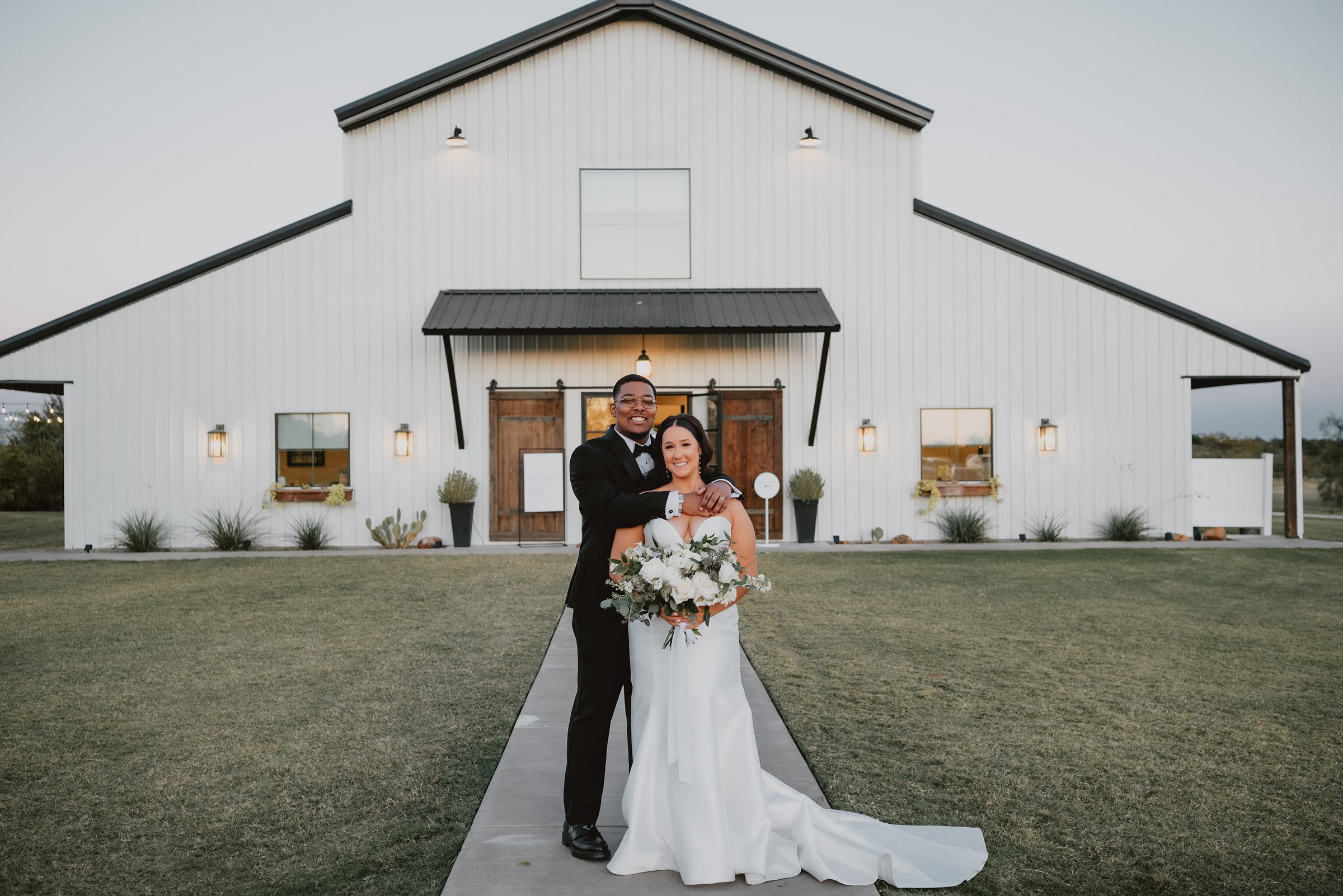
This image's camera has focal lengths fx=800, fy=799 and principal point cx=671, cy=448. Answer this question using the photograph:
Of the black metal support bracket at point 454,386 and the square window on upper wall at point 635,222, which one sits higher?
the square window on upper wall at point 635,222

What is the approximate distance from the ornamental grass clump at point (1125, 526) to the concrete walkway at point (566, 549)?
0.77 ft

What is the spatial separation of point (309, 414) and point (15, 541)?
7.93 m

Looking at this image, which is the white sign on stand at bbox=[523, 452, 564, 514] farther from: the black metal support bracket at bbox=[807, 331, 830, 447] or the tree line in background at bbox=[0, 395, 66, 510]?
the tree line in background at bbox=[0, 395, 66, 510]

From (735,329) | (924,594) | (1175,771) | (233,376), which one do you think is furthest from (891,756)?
(233,376)

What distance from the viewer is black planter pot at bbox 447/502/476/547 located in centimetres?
1549

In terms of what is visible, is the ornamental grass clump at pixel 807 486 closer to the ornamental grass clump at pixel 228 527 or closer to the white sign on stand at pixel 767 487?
the white sign on stand at pixel 767 487

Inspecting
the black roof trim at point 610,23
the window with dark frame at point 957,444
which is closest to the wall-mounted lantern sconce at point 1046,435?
the window with dark frame at point 957,444

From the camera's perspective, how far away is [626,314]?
48.8 ft

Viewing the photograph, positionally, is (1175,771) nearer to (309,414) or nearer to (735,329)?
(735,329)

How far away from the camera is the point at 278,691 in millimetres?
6051

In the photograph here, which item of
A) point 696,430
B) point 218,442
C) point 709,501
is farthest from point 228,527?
point 709,501

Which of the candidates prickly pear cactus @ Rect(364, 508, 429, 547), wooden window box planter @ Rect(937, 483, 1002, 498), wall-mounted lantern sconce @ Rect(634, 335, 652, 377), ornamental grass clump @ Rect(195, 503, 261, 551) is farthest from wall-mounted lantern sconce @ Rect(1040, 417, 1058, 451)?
ornamental grass clump @ Rect(195, 503, 261, 551)

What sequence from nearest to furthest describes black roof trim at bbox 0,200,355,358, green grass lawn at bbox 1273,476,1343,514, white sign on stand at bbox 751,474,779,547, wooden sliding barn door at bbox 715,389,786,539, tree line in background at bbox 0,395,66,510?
A: white sign on stand at bbox 751,474,779,547, black roof trim at bbox 0,200,355,358, wooden sliding barn door at bbox 715,389,786,539, green grass lawn at bbox 1273,476,1343,514, tree line in background at bbox 0,395,66,510

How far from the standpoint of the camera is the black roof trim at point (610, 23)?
15633mm
